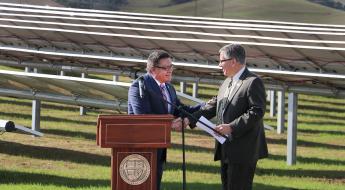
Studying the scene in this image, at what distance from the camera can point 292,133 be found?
17.3m

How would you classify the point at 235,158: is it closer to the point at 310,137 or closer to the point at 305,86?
the point at 305,86

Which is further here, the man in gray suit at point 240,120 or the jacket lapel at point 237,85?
the jacket lapel at point 237,85

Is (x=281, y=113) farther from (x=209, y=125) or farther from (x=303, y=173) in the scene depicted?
(x=209, y=125)

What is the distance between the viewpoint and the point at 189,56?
21.6 metres

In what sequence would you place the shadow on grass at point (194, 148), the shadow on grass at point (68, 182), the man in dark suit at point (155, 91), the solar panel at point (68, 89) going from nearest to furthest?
1. the man in dark suit at point (155, 91)
2. the shadow on grass at point (68, 182)
3. the solar panel at point (68, 89)
4. the shadow on grass at point (194, 148)

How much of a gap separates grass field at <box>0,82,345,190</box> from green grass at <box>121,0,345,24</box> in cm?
12695

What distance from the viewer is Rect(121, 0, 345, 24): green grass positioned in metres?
157

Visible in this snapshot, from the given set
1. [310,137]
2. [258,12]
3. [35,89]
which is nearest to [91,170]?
[35,89]

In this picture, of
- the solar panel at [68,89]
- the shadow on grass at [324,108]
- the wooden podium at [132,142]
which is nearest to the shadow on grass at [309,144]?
the solar panel at [68,89]

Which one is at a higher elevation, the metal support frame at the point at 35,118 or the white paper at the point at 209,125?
the white paper at the point at 209,125

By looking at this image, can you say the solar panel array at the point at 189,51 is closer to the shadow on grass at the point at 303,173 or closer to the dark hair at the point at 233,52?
the shadow on grass at the point at 303,173

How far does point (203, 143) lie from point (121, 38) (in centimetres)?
365

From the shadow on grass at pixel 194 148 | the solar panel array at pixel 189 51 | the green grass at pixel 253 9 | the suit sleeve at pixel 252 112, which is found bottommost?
the shadow on grass at pixel 194 148

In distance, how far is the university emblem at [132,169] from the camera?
803 centimetres
